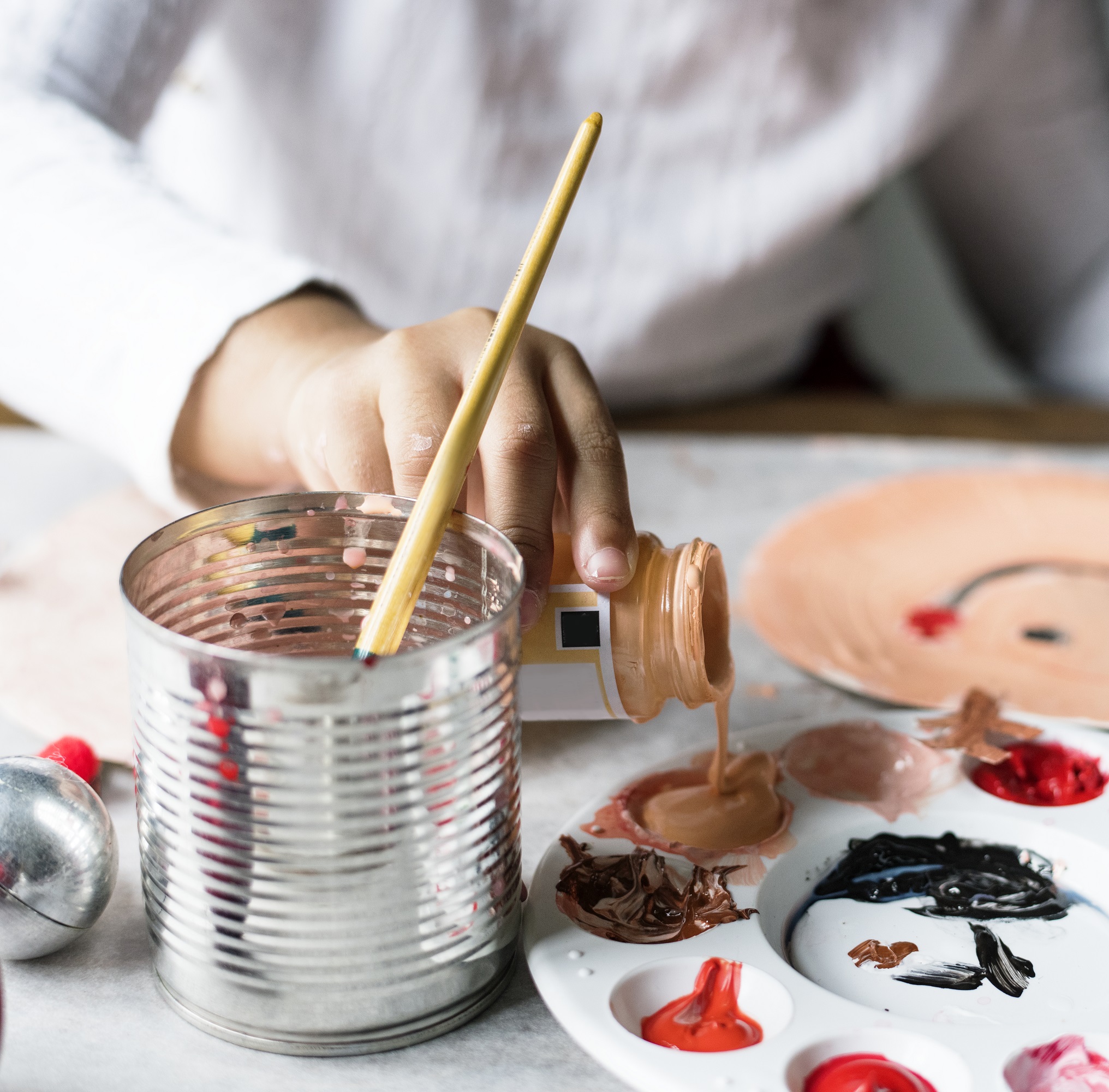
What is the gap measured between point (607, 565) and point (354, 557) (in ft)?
0.31

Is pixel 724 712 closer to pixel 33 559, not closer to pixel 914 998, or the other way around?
pixel 914 998

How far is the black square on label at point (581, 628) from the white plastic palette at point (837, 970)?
9cm

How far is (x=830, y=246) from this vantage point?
118 centimetres

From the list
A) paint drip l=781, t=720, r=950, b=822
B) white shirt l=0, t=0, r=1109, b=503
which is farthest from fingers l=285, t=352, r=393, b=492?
white shirt l=0, t=0, r=1109, b=503

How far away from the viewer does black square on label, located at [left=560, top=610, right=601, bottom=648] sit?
0.46m

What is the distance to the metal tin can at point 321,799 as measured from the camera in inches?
13.5

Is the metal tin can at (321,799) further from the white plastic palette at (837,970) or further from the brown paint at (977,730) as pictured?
Result: the brown paint at (977,730)

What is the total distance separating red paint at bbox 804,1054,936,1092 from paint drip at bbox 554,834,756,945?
69 mm

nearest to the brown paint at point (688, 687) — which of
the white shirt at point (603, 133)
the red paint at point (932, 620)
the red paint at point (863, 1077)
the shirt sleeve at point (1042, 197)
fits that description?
the red paint at point (863, 1077)

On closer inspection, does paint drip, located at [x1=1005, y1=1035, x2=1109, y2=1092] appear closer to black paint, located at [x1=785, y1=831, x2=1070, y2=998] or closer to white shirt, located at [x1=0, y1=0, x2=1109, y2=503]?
black paint, located at [x1=785, y1=831, x2=1070, y2=998]

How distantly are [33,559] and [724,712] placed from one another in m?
0.48

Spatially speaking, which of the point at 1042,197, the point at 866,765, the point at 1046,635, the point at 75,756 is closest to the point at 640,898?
the point at 866,765

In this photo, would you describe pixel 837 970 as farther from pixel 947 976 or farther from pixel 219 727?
pixel 219 727

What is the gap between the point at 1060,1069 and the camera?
378 mm
